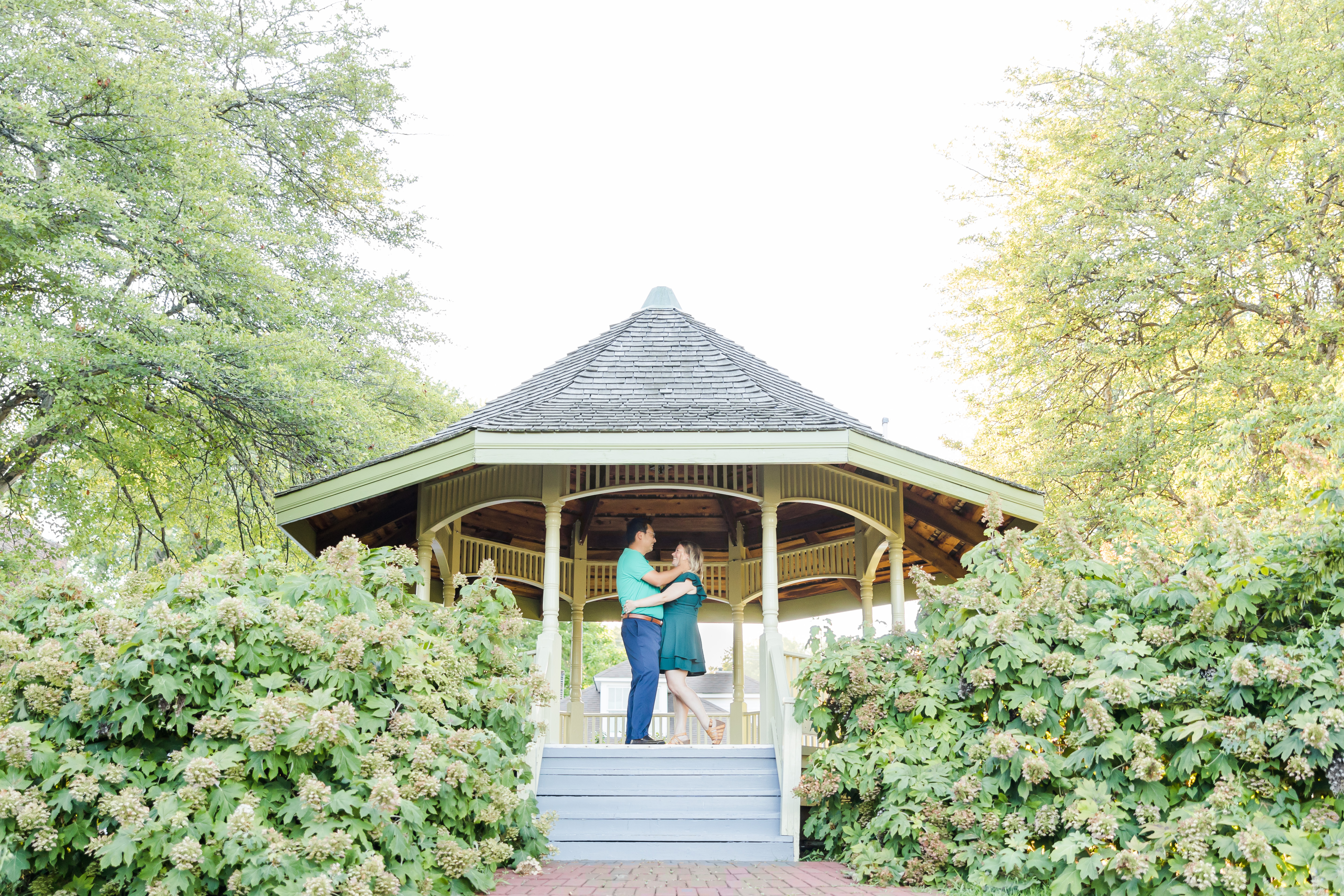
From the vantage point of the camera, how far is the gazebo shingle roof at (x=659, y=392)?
748 centimetres

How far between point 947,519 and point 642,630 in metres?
3.70

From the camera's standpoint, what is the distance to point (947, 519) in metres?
9.90

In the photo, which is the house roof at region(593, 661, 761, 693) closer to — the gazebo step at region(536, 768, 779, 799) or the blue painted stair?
the blue painted stair

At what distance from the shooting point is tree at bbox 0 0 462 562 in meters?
11.2

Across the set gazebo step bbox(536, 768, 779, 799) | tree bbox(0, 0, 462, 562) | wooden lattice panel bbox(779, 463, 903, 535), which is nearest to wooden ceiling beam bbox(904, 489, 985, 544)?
wooden lattice panel bbox(779, 463, 903, 535)

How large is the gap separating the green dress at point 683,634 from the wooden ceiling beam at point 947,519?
9.39 feet

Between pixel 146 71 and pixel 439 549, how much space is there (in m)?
6.80

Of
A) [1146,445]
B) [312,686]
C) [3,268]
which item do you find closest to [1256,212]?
[1146,445]

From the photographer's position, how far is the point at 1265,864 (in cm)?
406

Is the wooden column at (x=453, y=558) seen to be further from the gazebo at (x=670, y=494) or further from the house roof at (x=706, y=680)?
the house roof at (x=706, y=680)

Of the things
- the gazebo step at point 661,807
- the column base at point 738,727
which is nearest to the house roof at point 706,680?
the column base at point 738,727

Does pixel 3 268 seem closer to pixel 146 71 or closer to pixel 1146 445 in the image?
pixel 146 71

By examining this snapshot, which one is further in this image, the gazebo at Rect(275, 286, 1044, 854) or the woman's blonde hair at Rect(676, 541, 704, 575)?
the woman's blonde hair at Rect(676, 541, 704, 575)

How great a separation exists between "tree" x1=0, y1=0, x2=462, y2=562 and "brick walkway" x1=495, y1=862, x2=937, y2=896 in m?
7.57
